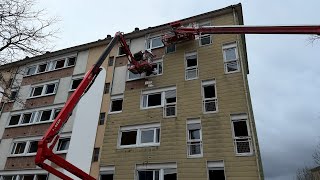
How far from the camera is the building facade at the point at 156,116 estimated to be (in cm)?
1719

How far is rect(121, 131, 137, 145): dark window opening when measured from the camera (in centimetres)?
1995

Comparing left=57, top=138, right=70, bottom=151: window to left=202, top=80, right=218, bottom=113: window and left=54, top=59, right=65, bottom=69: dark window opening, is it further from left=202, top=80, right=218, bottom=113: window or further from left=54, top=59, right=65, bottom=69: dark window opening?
left=202, top=80, right=218, bottom=113: window

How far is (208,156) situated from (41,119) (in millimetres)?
15996

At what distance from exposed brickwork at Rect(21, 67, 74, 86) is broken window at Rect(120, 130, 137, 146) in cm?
946

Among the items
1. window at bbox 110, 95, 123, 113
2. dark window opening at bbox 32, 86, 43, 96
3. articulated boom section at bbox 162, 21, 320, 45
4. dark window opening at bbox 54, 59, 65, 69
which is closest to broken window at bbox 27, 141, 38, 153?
dark window opening at bbox 32, 86, 43, 96

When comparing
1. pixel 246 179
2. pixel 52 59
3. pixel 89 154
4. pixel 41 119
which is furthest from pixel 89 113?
pixel 246 179

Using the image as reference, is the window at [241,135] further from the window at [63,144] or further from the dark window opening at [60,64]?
the dark window opening at [60,64]

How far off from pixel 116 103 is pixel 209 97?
7.70 metres

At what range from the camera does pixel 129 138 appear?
66.2ft

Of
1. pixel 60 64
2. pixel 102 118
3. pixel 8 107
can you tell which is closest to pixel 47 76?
pixel 60 64

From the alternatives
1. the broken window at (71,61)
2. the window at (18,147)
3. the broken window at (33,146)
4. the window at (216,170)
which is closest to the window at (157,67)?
the window at (216,170)

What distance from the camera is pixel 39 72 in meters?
28.4

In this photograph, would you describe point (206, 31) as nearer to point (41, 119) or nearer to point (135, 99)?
point (135, 99)

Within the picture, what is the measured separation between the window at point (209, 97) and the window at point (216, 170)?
3.54m
